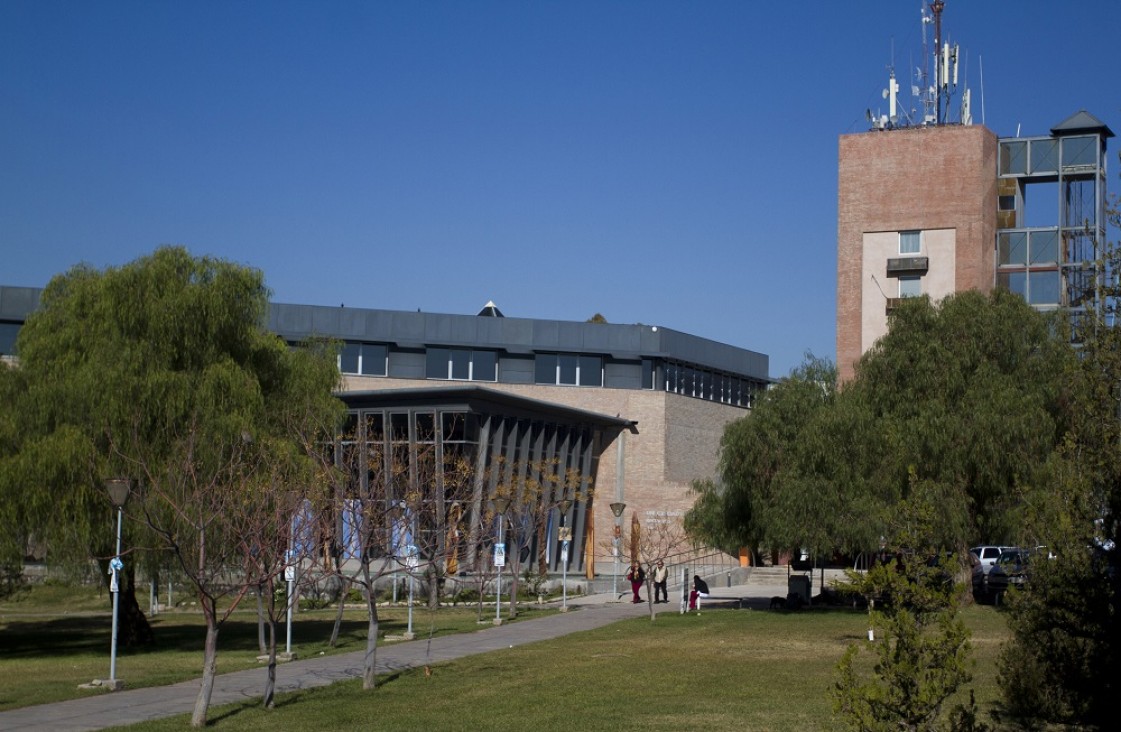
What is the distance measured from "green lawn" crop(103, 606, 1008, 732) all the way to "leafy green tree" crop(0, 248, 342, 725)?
216 inches

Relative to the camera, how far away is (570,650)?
1067 inches

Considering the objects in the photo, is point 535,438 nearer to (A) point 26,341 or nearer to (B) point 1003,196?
(B) point 1003,196

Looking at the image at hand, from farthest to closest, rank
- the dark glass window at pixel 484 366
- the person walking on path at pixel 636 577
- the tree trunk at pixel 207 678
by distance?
1. the dark glass window at pixel 484 366
2. the person walking on path at pixel 636 577
3. the tree trunk at pixel 207 678

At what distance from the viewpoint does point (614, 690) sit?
19.9 meters

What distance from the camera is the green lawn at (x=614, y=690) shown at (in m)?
16.8

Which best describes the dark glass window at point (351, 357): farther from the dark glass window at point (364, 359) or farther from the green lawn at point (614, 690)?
the green lawn at point (614, 690)

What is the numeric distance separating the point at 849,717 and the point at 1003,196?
56510 mm

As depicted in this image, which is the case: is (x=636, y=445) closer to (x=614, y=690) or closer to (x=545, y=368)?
(x=545, y=368)

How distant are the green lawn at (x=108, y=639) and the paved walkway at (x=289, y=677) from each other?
74 centimetres

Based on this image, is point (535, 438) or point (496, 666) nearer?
point (496, 666)

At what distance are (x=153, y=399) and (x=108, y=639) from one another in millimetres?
7274

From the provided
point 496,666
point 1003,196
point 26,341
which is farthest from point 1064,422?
point 1003,196

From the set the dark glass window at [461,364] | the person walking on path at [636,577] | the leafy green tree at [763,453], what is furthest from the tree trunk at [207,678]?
the dark glass window at [461,364]

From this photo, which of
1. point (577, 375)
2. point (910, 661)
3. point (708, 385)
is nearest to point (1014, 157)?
point (708, 385)
